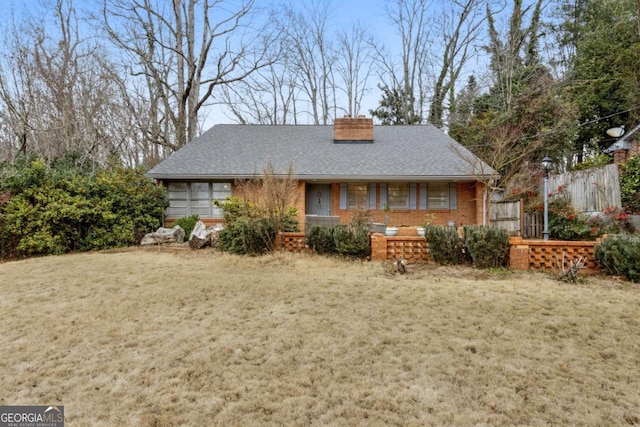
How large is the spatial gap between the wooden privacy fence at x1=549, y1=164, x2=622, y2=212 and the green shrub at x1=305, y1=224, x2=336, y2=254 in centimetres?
778

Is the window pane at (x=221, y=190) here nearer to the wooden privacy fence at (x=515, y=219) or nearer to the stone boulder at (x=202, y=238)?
the stone boulder at (x=202, y=238)

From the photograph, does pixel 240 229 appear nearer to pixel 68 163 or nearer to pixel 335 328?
pixel 335 328

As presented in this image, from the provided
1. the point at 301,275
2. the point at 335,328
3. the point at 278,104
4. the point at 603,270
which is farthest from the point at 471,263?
the point at 278,104

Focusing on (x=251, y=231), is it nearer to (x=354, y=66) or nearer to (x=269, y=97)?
(x=269, y=97)

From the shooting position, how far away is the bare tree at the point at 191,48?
1772 centimetres

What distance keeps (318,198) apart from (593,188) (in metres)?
8.55

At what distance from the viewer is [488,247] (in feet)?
20.2

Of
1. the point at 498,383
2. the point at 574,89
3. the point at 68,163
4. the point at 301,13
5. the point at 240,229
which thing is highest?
the point at 301,13

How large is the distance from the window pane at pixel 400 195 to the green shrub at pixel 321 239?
5626mm

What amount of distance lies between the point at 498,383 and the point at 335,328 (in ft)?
5.43

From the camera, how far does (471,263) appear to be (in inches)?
257

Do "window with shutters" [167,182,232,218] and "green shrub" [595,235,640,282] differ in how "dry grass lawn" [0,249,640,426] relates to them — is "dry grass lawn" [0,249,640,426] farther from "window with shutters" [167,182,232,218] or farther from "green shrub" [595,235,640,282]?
"window with shutters" [167,182,232,218]

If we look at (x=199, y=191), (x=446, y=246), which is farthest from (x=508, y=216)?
(x=199, y=191)

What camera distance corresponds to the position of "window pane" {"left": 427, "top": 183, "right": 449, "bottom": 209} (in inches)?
485
